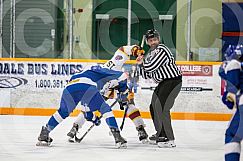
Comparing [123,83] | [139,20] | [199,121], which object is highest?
[139,20]

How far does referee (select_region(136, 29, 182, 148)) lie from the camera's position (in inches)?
239

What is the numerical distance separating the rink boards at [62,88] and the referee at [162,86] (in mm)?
2822

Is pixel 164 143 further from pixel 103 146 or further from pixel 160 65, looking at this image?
pixel 160 65

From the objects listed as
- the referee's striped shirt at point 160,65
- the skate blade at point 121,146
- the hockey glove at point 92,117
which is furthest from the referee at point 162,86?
the hockey glove at point 92,117

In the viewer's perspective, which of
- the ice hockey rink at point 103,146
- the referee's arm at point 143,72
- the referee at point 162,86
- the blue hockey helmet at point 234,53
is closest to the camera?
the blue hockey helmet at point 234,53

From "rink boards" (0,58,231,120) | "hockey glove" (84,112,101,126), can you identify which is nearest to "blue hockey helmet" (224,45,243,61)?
"hockey glove" (84,112,101,126)

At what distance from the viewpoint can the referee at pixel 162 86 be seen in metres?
6.07

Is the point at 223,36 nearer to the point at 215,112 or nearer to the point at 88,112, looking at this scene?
the point at 215,112

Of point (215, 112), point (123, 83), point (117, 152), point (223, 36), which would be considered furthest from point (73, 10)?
point (117, 152)

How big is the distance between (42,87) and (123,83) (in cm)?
343

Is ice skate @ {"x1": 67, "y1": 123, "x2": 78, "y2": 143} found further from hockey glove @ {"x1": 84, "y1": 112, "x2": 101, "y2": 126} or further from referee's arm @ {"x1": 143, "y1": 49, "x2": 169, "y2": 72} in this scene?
referee's arm @ {"x1": 143, "y1": 49, "x2": 169, "y2": 72}

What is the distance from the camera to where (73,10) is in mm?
11047

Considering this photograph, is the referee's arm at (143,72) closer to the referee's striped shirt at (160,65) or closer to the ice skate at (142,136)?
the referee's striped shirt at (160,65)

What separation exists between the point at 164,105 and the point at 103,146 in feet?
2.37
